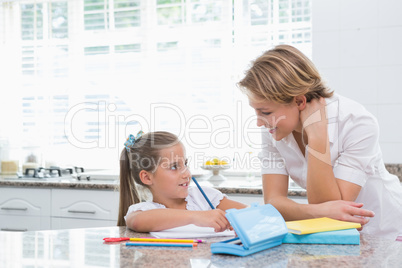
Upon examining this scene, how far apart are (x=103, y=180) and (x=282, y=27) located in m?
1.46

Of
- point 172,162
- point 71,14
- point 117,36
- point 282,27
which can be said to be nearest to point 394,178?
point 172,162

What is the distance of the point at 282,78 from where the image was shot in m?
1.31

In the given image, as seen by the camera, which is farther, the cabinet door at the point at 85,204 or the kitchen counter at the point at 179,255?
the cabinet door at the point at 85,204

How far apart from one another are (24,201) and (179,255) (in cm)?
218

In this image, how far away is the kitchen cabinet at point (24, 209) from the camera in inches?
110

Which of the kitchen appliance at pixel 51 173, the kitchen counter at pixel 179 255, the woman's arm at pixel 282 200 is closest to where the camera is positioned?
the kitchen counter at pixel 179 255

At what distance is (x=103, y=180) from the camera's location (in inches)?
114

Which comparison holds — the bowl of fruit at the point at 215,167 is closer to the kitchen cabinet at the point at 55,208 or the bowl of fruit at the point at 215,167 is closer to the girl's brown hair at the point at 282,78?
the kitchen cabinet at the point at 55,208

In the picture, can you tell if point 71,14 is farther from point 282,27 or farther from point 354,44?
point 354,44

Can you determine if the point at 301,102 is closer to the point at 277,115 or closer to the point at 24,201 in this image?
the point at 277,115

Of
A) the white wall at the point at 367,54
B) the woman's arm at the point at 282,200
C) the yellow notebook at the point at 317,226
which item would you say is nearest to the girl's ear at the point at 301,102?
the woman's arm at the point at 282,200

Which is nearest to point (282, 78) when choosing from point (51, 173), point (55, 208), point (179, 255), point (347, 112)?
point (347, 112)

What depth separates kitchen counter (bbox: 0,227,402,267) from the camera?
2.81 feet

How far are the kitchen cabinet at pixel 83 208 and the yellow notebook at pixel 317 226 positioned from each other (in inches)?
67.2
